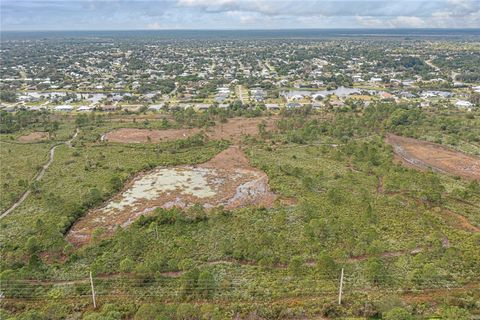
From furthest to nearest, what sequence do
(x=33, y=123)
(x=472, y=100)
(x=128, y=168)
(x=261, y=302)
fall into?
1. (x=472, y=100)
2. (x=33, y=123)
3. (x=128, y=168)
4. (x=261, y=302)

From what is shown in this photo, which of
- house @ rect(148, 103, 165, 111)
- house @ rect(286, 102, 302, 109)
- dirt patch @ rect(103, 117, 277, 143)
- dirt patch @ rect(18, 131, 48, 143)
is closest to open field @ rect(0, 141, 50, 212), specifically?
dirt patch @ rect(18, 131, 48, 143)

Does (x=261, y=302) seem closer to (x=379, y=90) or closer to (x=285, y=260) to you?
(x=285, y=260)

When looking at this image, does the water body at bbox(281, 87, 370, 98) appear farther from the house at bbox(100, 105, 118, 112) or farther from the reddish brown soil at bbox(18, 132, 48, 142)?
the reddish brown soil at bbox(18, 132, 48, 142)

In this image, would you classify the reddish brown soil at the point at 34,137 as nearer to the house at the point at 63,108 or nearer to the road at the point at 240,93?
the house at the point at 63,108

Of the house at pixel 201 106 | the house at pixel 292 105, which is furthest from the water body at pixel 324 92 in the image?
the house at pixel 201 106

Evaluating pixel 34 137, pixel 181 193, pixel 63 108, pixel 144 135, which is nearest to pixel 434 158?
pixel 181 193

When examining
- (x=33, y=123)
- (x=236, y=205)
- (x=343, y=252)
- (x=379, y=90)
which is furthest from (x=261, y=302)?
(x=379, y=90)
